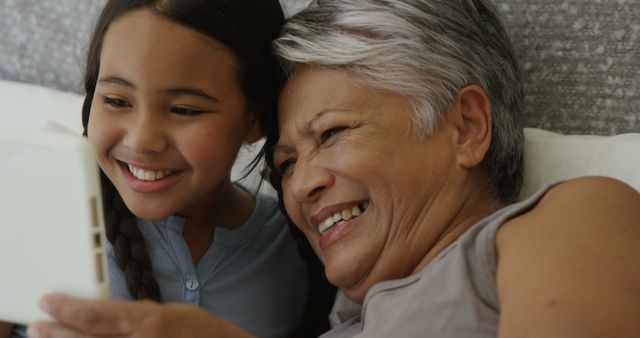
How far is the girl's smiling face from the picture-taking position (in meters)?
1.20

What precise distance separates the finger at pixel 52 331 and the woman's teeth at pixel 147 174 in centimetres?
42

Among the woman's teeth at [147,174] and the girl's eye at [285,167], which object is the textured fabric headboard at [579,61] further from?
the woman's teeth at [147,174]

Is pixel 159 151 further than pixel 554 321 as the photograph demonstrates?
Yes

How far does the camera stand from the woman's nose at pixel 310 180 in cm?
118

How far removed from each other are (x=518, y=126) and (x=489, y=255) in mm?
401

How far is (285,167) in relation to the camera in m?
1.33

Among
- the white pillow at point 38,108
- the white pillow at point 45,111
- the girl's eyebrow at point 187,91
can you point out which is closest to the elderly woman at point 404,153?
the girl's eyebrow at point 187,91

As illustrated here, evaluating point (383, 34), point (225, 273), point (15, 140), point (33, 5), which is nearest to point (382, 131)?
point (383, 34)

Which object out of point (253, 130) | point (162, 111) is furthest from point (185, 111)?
point (253, 130)

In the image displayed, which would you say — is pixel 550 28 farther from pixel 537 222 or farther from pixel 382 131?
pixel 537 222

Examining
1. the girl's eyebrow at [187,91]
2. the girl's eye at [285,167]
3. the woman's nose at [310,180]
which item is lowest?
the girl's eye at [285,167]

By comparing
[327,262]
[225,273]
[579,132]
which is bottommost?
[225,273]

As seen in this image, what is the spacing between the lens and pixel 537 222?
36.4 inches

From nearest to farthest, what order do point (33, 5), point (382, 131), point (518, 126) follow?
point (382, 131) → point (518, 126) → point (33, 5)
